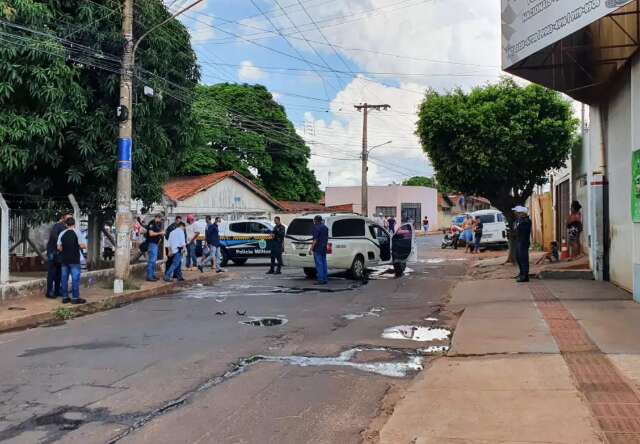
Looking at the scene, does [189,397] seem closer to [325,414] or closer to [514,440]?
[325,414]

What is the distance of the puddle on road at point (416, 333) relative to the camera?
9117 millimetres

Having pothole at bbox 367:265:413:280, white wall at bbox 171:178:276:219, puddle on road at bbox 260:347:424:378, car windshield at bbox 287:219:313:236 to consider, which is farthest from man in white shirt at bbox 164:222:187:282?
white wall at bbox 171:178:276:219

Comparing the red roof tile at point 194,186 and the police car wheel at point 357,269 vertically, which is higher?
the red roof tile at point 194,186

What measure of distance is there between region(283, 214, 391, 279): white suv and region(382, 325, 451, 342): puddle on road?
690 cm

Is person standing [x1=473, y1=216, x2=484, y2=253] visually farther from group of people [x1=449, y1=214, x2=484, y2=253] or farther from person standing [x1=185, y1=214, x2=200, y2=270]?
person standing [x1=185, y1=214, x2=200, y2=270]

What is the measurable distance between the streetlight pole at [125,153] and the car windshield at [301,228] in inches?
189

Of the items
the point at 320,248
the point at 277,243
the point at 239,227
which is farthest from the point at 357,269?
the point at 239,227

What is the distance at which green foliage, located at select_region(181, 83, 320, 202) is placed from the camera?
4228 cm

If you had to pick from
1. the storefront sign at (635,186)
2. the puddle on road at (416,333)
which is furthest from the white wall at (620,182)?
the puddle on road at (416,333)

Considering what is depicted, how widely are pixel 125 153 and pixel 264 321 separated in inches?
228

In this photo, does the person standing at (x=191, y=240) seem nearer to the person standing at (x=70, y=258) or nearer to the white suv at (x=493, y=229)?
the person standing at (x=70, y=258)

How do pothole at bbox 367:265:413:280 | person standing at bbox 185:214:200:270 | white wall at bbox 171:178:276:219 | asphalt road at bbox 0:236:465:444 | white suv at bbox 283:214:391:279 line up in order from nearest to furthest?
asphalt road at bbox 0:236:465:444, white suv at bbox 283:214:391:279, pothole at bbox 367:265:413:280, person standing at bbox 185:214:200:270, white wall at bbox 171:178:276:219

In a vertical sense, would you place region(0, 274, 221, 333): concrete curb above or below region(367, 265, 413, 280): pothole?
below

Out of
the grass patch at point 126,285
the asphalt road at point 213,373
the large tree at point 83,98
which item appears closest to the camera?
the asphalt road at point 213,373
